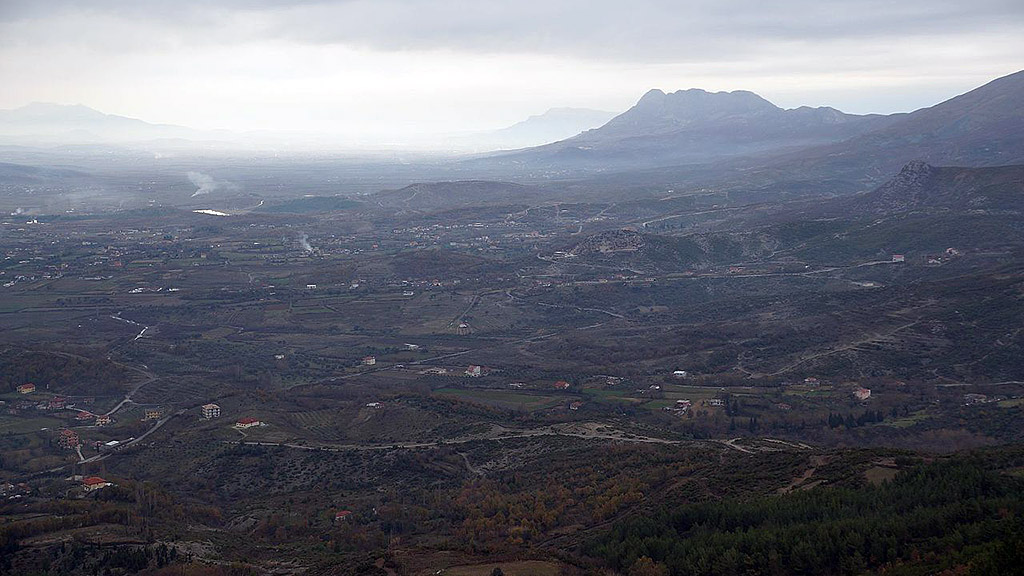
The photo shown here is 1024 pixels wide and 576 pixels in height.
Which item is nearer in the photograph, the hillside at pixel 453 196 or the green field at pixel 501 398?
the green field at pixel 501 398

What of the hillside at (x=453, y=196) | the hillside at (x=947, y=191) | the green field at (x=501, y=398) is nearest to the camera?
the green field at (x=501, y=398)

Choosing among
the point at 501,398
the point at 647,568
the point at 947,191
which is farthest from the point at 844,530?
the point at 947,191

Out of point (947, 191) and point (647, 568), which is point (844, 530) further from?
point (947, 191)

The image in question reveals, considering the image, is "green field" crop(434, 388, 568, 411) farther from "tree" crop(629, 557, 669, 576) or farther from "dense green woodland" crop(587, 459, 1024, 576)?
"tree" crop(629, 557, 669, 576)

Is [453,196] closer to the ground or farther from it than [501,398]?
farther from it

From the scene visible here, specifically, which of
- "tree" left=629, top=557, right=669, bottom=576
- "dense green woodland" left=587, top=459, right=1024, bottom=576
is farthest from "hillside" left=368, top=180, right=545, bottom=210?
"tree" left=629, top=557, right=669, bottom=576

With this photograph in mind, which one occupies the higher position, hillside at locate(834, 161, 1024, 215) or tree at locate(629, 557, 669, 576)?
hillside at locate(834, 161, 1024, 215)

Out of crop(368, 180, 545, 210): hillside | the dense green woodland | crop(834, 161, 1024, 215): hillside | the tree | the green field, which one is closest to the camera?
the dense green woodland

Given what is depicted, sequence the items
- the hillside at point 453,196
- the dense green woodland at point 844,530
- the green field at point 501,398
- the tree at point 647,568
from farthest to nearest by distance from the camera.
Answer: the hillside at point 453,196 < the green field at point 501,398 < the tree at point 647,568 < the dense green woodland at point 844,530

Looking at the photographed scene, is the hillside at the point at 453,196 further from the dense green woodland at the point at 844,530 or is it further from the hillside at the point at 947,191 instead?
the dense green woodland at the point at 844,530

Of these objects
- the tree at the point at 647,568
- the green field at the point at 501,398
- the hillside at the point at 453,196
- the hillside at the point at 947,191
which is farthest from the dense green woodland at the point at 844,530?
the hillside at the point at 453,196
